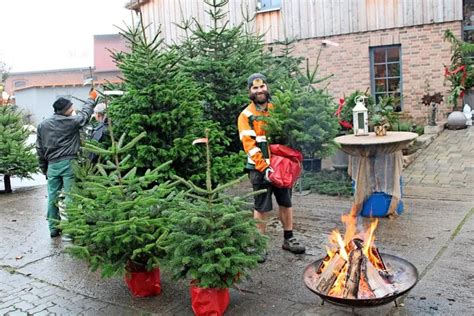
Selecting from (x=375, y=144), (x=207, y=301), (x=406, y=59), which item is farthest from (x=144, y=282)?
(x=406, y=59)

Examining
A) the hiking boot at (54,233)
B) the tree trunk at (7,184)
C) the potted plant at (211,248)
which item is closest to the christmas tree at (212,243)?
the potted plant at (211,248)

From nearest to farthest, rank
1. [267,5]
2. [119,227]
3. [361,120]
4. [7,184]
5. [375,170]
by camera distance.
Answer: [119,227] → [375,170] → [361,120] → [7,184] → [267,5]

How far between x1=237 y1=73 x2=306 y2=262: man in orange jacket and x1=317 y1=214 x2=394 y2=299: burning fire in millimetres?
1300

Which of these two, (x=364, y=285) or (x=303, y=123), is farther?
(x=303, y=123)

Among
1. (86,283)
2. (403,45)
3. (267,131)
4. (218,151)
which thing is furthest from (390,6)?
(86,283)

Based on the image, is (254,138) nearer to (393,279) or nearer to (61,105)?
(393,279)

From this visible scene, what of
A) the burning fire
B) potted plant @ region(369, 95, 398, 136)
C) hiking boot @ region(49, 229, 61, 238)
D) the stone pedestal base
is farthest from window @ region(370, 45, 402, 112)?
the burning fire

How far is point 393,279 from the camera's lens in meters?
3.66

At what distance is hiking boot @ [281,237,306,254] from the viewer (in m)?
5.25

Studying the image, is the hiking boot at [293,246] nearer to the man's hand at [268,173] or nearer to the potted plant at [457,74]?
the man's hand at [268,173]

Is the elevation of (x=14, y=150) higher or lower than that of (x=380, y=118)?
lower

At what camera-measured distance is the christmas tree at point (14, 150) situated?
997 cm

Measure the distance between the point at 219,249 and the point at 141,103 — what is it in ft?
9.83

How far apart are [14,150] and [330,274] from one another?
8.36 meters
